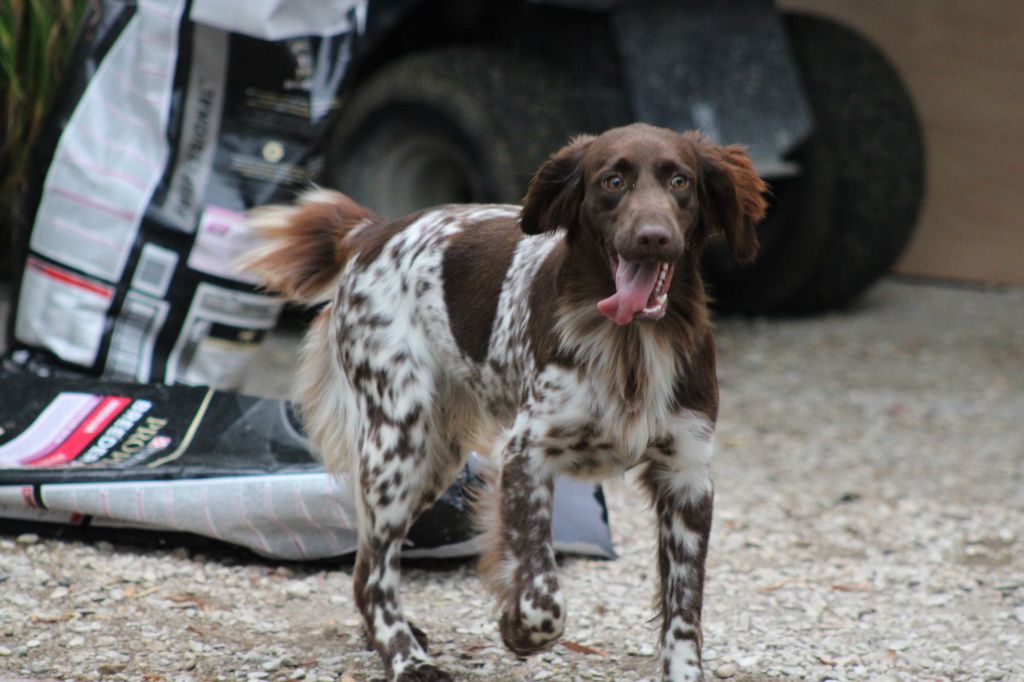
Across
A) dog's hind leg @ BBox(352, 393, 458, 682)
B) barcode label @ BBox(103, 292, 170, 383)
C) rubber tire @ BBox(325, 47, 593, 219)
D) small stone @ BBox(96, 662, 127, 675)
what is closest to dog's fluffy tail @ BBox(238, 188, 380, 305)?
dog's hind leg @ BBox(352, 393, 458, 682)

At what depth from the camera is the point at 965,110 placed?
7742 mm

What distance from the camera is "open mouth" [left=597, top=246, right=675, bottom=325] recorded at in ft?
9.14

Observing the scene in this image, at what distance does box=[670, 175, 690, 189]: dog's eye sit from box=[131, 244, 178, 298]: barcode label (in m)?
2.38

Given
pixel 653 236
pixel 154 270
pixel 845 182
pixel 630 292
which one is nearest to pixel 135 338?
pixel 154 270

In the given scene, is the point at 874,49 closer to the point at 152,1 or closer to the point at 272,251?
the point at 152,1

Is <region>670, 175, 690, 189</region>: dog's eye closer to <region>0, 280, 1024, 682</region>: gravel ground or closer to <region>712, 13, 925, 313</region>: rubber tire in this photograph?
<region>0, 280, 1024, 682</region>: gravel ground

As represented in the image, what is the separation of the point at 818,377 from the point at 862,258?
0.88m

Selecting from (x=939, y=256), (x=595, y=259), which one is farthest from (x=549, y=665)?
(x=939, y=256)

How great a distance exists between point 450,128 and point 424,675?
11.0ft

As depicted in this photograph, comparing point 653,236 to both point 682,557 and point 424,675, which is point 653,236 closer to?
point 682,557

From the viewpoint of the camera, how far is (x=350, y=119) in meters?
6.51

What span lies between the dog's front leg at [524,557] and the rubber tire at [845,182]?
396cm

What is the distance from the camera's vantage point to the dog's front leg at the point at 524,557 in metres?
2.95

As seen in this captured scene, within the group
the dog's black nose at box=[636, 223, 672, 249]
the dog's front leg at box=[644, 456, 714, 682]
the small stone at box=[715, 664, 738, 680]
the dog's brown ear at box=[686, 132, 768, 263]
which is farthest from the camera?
the small stone at box=[715, 664, 738, 680]
